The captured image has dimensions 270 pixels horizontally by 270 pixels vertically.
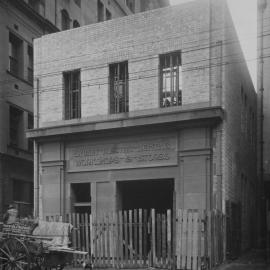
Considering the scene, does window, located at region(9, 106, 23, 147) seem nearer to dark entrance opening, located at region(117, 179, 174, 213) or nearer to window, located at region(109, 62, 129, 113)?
dark entrance opening, located at region(117, 179, 174, 213)

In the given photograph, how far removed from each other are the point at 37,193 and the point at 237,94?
8.53 metres

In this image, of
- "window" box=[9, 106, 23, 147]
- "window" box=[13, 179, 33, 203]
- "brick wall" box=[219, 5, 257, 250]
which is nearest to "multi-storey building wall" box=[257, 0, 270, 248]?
"brick wall" box=[219, 5, 257, 250]

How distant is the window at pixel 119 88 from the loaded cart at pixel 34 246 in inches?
241

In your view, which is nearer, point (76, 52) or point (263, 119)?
point (76, 52)

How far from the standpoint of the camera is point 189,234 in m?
14.0

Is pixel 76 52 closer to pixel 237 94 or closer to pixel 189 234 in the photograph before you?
pixel 237 94

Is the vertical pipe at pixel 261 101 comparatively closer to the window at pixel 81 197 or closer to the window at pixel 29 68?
the window at pixel 81 197

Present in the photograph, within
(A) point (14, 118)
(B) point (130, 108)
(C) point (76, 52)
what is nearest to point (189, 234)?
(B) point (130, 108)

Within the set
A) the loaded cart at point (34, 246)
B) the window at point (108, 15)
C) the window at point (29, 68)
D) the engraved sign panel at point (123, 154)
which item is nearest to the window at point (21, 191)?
the window at point (29, 68)

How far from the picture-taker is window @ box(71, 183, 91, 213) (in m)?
17.8

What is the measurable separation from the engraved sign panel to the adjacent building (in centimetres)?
484

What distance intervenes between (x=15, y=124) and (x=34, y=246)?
13779 millimetres

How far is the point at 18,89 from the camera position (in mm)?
24469

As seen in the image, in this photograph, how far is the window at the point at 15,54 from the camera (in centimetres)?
2464
